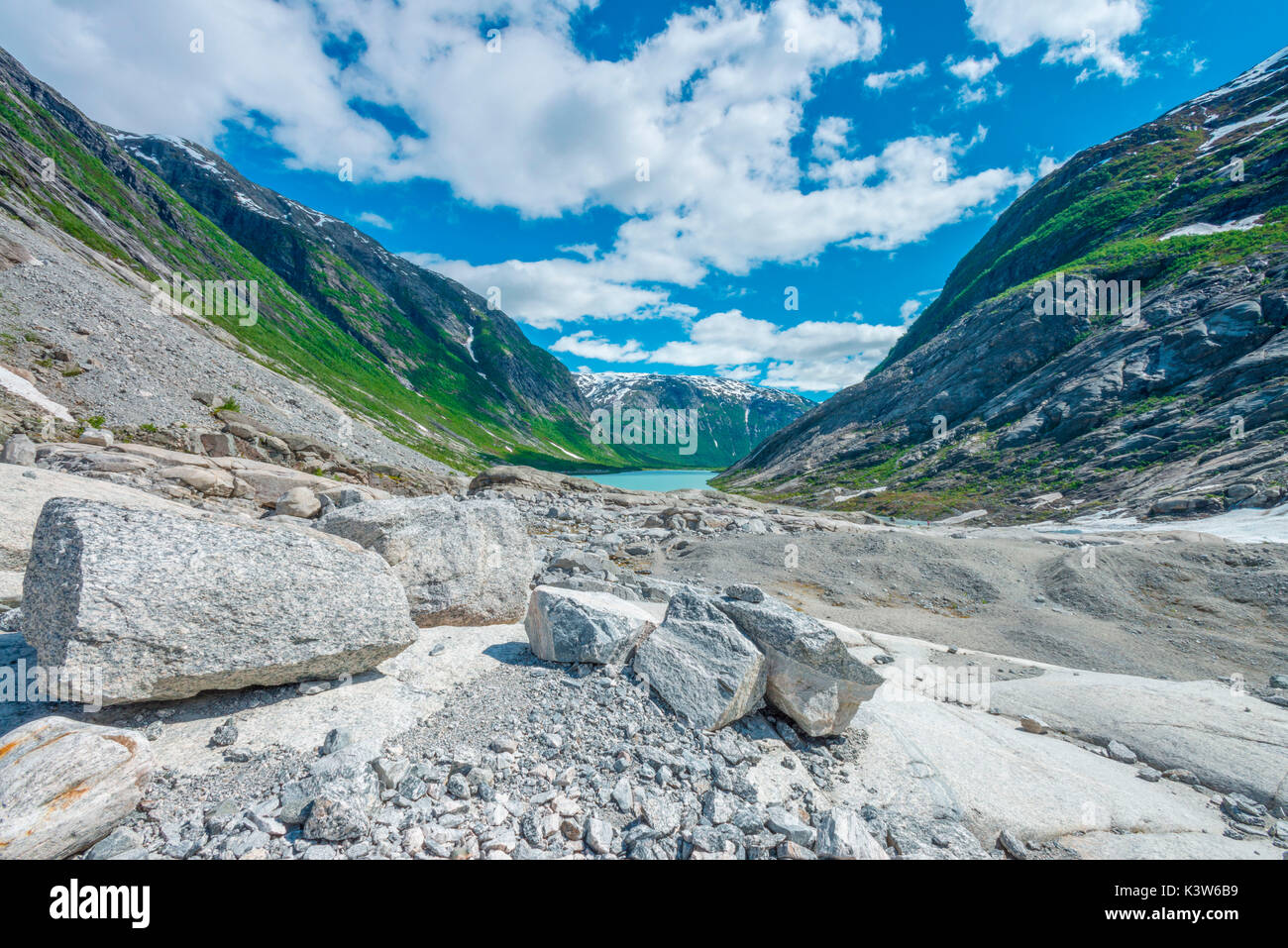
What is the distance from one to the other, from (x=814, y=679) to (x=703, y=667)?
1634mm

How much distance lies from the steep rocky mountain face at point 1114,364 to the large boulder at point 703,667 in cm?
4715

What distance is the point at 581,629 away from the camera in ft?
24.5

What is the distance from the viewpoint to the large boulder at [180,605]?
4688 mm

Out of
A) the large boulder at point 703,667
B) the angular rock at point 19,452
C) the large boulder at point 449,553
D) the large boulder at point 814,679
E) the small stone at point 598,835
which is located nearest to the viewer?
the small stone at point 598,835

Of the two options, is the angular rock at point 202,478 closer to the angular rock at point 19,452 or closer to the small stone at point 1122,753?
the angular rock at point 19,452

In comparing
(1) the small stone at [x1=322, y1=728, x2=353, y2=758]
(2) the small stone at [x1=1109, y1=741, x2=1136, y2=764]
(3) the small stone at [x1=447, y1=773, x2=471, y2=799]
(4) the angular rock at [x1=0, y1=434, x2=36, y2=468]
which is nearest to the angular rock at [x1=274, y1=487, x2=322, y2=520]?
(4) the angular rock at [x1=0, y1=434, x2=36, y2=468]

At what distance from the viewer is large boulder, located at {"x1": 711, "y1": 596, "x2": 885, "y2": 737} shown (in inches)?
279

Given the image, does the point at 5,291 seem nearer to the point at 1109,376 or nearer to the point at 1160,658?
the point at 1160,658

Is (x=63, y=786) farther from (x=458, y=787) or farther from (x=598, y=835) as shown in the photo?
(x=598, y=835)

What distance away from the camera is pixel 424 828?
14.1 feet

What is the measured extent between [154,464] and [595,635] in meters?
17.9

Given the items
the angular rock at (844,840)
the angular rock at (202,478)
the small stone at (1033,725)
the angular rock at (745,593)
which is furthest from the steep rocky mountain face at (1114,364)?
the angular rock at (202,478)

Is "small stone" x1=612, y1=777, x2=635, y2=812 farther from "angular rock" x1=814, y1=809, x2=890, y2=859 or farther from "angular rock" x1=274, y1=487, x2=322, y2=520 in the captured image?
"angular rock" x1=274, y1=487, x2=322, y2=520

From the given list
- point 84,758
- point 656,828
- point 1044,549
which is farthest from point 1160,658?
point 84,758
